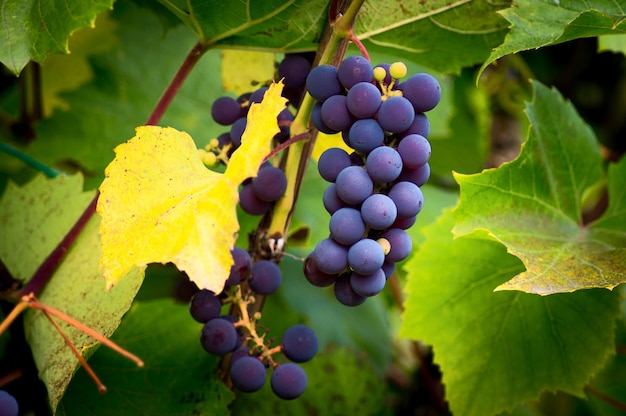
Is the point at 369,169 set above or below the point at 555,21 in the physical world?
below

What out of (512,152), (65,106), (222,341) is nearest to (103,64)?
(65,106)

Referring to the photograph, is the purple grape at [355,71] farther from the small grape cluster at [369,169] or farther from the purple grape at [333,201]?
the purple grape at [333,201]

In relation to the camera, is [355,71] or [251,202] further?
[251,202]

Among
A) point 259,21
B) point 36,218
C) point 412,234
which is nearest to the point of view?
point 259,21

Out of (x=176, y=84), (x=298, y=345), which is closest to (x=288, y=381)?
(x=298, y=345)

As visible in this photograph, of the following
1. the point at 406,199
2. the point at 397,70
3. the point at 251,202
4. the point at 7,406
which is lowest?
the point at 7,406

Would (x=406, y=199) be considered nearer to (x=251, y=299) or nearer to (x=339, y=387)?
(x=251, y=299)

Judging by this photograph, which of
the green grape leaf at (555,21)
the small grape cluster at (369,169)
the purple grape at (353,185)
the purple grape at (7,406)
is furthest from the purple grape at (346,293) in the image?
the purple grape at (7,406)
